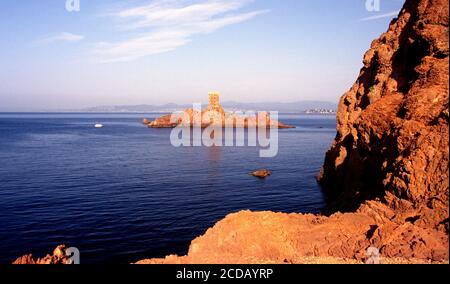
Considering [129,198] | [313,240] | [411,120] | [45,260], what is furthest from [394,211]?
[129,198]

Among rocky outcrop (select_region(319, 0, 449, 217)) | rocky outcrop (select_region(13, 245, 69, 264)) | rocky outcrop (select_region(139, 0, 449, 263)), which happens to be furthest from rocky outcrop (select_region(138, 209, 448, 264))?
rocky outcrop (select_region(13, 245, 69, 264))

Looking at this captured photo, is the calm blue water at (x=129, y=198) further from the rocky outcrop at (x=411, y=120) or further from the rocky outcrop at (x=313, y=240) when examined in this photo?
the rocky outcrop at (x=411, y=120)

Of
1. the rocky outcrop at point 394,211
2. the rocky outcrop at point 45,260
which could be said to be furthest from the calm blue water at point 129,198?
the rocky outcrop at point 394,211

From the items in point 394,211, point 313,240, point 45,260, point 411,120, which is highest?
point 411,120

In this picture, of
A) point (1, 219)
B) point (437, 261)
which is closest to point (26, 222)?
point (1, 219)

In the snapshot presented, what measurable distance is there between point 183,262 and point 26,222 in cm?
2699

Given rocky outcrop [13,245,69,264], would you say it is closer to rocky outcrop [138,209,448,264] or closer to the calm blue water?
rocky outcrop [138,209,448,264]

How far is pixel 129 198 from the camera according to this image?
45.8 meters

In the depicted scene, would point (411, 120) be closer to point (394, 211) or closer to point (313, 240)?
point (394, 211)

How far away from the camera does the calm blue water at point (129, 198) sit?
3225cm

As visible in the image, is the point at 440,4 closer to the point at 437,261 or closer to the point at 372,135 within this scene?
the point at 372,135

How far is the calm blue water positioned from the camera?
32250 mm

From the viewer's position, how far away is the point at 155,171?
6462 centimetres

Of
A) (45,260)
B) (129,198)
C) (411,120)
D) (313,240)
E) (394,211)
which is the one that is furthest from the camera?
(129,198)
